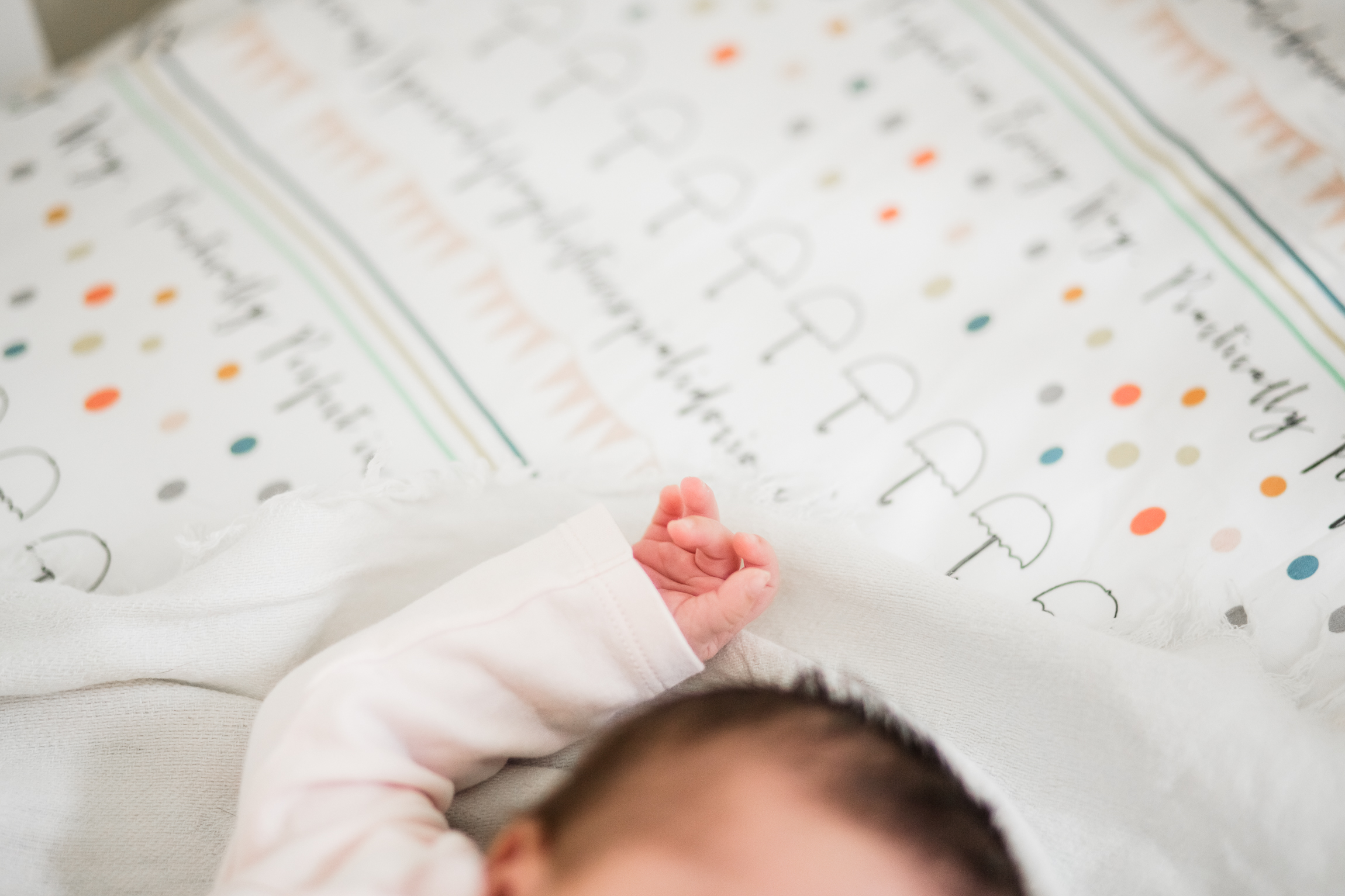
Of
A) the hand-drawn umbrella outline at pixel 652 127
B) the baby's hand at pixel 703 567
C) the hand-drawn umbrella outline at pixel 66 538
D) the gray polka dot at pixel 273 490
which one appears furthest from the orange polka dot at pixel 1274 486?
the hand-drawn umbrella outline at pixel 66 538

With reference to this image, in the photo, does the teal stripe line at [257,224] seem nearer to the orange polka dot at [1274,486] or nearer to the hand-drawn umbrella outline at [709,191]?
the hand-drawn umbrella outline at [709,191]

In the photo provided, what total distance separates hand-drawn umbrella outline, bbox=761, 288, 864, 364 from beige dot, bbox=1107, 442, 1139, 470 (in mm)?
217

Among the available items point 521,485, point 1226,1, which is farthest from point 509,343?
point 1226,1

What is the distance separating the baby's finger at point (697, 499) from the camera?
651mm

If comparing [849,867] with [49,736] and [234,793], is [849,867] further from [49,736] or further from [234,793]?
[49,736]

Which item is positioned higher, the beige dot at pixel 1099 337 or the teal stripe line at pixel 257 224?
the teal stripe line at pixel 257 224

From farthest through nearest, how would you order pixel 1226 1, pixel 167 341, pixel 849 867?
pixel 1226 1 → pixel 167 341 → pixel 849 867

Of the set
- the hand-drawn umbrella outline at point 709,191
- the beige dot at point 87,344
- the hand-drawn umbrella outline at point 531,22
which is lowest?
the hand-drawn umbrella outline at point 709,191

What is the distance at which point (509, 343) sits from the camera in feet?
2.78

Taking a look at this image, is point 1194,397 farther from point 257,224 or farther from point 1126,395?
point 257,224

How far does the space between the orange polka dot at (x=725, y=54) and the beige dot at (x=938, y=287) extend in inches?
12.7

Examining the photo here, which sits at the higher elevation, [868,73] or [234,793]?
[868,73]

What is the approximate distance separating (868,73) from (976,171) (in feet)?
0.51

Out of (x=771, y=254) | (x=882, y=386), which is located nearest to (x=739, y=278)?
(x=771, y=254)
